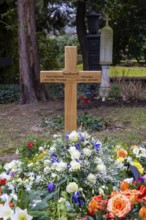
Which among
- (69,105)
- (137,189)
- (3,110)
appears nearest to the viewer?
(137,189)

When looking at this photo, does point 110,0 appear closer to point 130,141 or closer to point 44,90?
point 44,90

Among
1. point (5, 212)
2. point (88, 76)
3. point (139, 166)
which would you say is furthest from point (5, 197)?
point (88, 76)

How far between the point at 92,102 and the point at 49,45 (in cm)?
557

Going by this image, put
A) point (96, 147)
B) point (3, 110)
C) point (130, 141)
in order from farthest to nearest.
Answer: point (3, 110)
point (130, 141)
point (96, 147)

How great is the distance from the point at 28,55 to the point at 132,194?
7.79m

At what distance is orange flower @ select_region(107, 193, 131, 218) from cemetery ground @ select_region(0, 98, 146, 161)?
3.23 m

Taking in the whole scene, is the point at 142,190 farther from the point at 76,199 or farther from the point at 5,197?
the point at 5,197

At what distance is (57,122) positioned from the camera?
288 inches

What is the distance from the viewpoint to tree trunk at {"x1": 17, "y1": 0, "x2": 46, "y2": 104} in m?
9.48

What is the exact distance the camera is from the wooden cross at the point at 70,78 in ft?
13.2

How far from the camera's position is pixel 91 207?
7.10 feet

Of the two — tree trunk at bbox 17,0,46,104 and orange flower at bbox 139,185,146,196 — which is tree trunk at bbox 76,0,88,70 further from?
orange flower at bbox 139,185,146,196

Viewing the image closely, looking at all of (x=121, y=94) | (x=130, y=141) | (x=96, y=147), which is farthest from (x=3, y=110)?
(x=96, y=147)

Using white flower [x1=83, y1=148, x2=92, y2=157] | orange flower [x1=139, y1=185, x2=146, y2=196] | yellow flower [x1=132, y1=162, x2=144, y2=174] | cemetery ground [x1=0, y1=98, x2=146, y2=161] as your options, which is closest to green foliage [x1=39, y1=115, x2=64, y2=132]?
cemetery ground [x1=0, y1=98, x2=146, y2=161]
